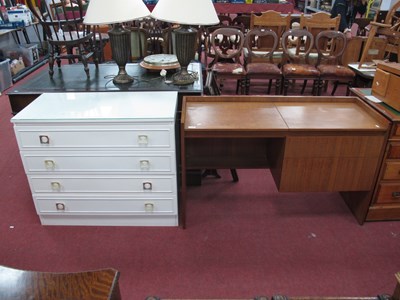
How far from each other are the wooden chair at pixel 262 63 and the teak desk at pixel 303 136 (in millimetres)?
1634

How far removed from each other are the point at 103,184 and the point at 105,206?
0.16 meters

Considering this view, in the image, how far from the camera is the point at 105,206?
2053 millimetres

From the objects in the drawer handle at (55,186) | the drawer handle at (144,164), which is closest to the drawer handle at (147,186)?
the drawer handle at (144,164)

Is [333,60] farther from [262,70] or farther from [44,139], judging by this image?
[44,139]

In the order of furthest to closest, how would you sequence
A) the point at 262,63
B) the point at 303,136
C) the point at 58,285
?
1. the point at 262,63
2. the point at 303,136
3. the point at 58,285

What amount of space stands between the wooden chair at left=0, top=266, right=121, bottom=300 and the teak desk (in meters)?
0.99

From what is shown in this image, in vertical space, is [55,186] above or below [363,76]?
below

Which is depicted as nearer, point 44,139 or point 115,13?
point 44,139

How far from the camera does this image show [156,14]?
2047mm

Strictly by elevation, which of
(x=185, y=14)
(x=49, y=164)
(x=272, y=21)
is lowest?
(x=49, y=164)

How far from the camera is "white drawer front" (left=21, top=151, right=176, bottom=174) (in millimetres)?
1900

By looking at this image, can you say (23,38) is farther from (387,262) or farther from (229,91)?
(387,262)

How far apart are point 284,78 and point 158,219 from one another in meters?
2.40

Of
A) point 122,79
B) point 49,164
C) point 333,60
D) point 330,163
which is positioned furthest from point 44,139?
point 333,60
